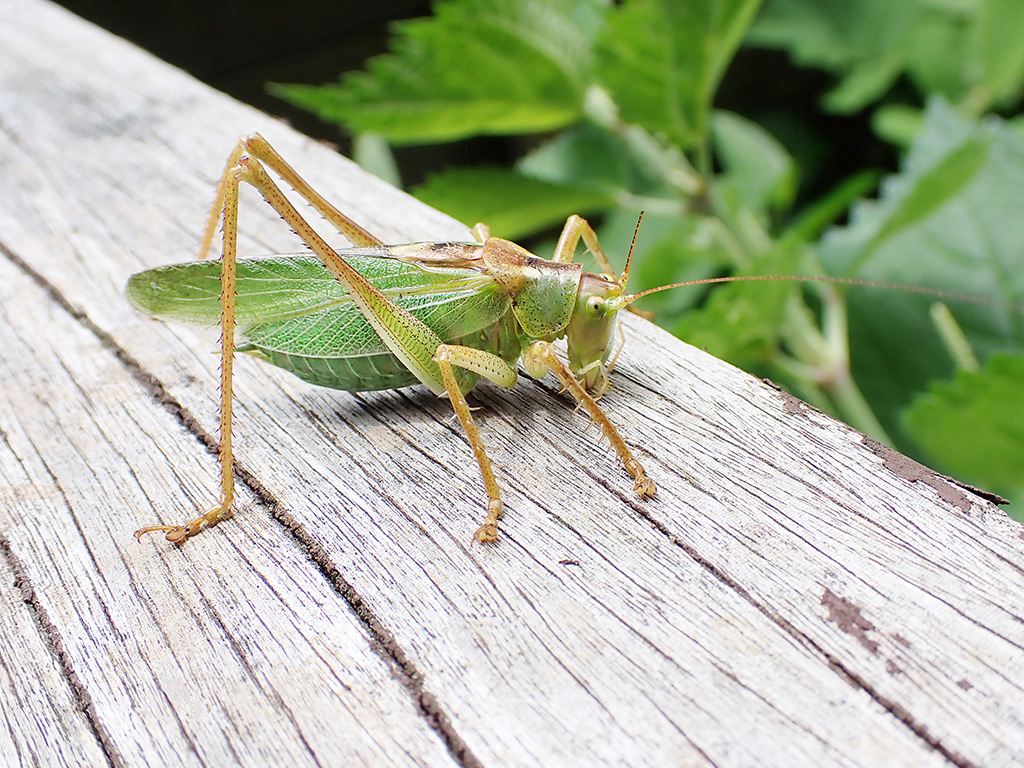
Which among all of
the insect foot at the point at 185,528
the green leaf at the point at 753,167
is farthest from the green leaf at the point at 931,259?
the insect foot at the point at 185,528

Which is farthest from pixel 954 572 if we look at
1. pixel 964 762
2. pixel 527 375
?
pixel 527 375

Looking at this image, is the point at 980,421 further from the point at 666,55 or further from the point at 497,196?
the point at 497,196

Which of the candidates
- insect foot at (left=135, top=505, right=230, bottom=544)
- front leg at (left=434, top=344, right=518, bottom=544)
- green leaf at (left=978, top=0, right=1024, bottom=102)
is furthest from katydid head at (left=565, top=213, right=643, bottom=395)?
green leaf at (left=978, top=0, right=1024, bottom=102)

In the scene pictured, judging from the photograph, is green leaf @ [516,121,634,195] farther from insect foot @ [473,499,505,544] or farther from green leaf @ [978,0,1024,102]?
Result: insect foot @ [473,499,505,544]

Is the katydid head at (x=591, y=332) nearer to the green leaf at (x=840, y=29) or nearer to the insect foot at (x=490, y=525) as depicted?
the insect foot at (x=490, y=525)

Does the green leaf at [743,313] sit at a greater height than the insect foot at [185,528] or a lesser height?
greater

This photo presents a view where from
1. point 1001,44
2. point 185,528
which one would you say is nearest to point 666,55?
point 185,528

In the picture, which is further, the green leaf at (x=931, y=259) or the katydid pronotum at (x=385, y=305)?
the green leaf at (x=931, y=259)
